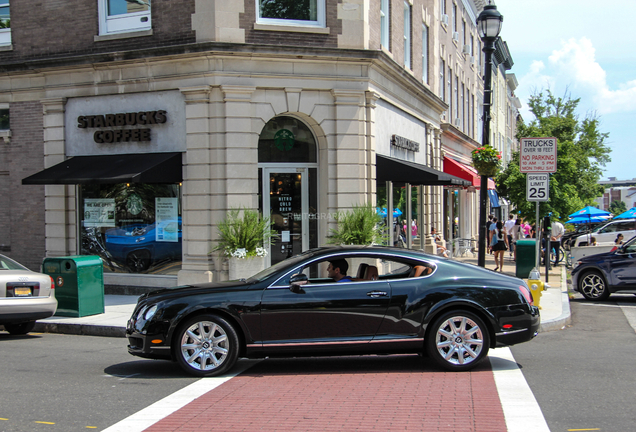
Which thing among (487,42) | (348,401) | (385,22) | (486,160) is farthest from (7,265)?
(385,22)

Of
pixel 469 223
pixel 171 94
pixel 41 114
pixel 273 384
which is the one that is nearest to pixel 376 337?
pixel 273 384

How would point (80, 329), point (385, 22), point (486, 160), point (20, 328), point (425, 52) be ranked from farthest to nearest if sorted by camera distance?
point (425, 52), point (385, 22), point (486, 160), point (80, 329), point (20, 328)

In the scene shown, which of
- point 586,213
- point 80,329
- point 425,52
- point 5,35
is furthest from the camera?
point 586,213

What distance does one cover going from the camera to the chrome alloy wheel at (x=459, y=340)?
23.3 ft

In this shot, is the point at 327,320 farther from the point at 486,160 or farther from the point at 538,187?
the point at 486,160

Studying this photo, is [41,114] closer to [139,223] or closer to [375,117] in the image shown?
[139,223]

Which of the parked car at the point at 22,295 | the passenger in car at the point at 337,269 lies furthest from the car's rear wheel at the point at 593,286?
the parked car at the point at 22,295

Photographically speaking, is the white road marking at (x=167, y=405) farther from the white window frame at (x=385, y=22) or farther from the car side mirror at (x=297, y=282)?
the white window frame at (x=385, y=22)

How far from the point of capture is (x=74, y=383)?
6.77 metres

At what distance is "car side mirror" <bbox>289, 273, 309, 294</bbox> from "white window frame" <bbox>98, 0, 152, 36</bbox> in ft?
30.1

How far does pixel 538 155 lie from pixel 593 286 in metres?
3.49

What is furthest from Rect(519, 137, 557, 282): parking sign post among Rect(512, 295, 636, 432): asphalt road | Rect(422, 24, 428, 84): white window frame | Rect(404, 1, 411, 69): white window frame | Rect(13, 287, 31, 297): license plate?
Rect(13, 287, 31, 297): license plate

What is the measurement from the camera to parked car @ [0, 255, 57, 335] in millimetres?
9141

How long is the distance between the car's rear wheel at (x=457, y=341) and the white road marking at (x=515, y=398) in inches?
13.4
